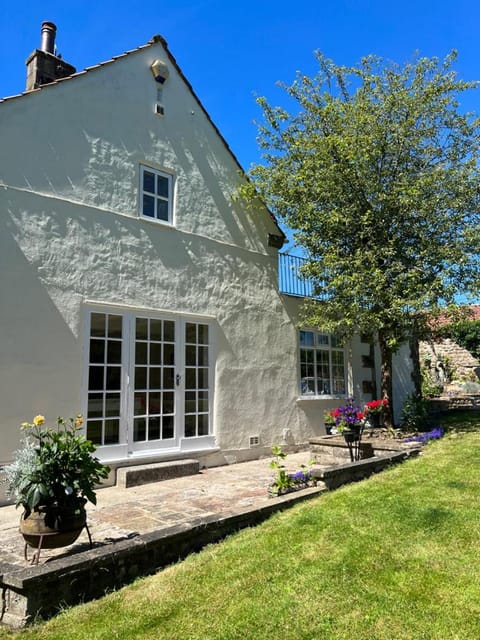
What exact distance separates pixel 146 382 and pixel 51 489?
4.09 metres

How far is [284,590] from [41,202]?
20.9ft

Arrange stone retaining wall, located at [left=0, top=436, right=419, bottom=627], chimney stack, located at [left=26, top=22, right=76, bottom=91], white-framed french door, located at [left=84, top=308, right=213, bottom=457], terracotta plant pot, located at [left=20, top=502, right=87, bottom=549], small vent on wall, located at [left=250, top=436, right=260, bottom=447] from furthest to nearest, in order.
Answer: small vent on wall, located at [left=250, top=436, right=260, bottom=447] → chimney stack, located at [left=26, top=22, right=76, bottom=91] → white-framed french door, located at [left=84, top=308, right=213, bottom=457] → terracotta plant pot, located at [left=20, top=502, right=87, bottom=549] → stone retaining wall, located at [left=0, top=436, right=419, bottom=627]

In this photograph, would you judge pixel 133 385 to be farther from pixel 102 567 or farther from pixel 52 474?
pixel 102 567

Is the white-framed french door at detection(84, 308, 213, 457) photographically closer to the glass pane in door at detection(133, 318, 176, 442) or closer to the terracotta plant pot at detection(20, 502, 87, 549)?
the glass pane in door at detection(133, 318, 176, 442)

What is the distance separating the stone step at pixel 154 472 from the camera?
7.10 m

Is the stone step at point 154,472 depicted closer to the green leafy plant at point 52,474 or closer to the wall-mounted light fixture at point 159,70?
the green leafy plant at point 52,474

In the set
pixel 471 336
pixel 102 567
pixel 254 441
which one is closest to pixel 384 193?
pixel 254 441

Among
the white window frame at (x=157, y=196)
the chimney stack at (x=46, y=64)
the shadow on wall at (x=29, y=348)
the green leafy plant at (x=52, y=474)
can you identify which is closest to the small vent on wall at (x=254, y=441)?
the shadow on wall at (x=29, y=348)

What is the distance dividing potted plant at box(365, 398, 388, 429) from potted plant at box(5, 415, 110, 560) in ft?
27.2

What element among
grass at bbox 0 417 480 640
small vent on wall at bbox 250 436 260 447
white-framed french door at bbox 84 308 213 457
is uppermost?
white-framed french door at bbox 84 308 213 457

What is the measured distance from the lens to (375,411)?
1102cm

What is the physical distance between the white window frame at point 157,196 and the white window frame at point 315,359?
4.46 m

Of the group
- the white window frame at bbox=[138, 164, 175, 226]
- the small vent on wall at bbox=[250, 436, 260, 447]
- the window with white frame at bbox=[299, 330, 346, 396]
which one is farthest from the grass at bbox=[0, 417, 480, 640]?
the window with white frame at bbox=[299, 330, 346, 396]

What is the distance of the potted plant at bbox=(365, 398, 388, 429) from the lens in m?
10.9
